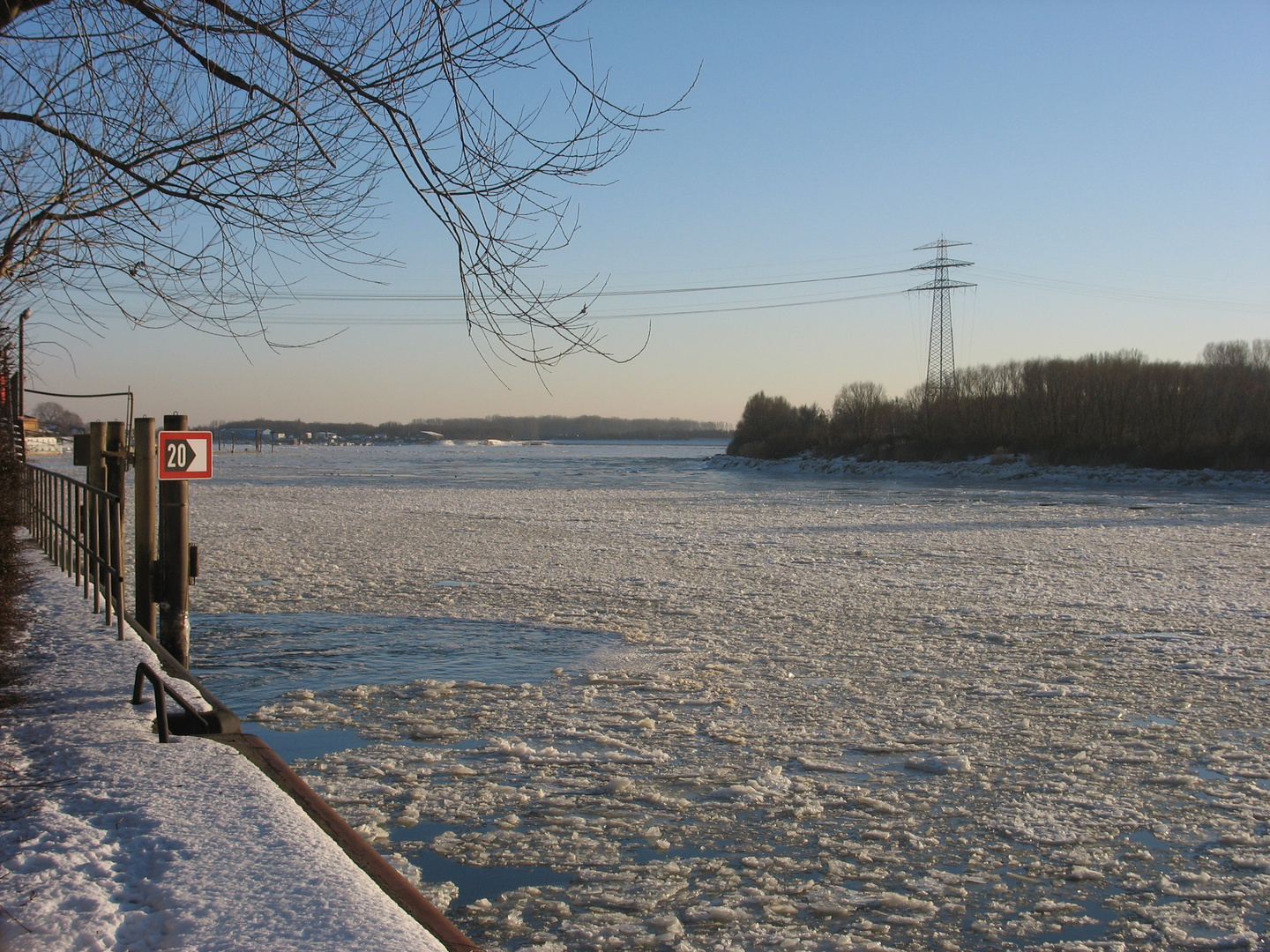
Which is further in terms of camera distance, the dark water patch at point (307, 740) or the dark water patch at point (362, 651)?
the dark water patch at point (362, 651)

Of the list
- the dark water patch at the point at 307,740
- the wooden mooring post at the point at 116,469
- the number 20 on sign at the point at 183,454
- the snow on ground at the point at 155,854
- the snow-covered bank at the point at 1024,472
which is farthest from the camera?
the snow-covered bank at the point at 1024,472

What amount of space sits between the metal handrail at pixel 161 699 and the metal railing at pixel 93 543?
1.39 m

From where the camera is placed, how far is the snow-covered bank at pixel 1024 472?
35750 mm

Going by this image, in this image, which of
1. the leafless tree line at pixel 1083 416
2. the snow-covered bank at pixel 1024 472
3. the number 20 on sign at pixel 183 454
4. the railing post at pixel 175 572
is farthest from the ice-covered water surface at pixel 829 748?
the leafless tree line at pixel 1083 416

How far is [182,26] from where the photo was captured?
430 cm

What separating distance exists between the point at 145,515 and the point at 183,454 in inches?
36.3

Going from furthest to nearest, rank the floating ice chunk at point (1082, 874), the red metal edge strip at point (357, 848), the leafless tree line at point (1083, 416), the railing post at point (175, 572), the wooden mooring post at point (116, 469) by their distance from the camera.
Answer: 1. the leafless tree line at point (1083, 416)
2. the wooden mooring post at point (116, 469)
3. the railing post at point (175, 572)
4. the floating ice chunk at point (1082, 874)
5. the red metal edge strip at point (357, 848)

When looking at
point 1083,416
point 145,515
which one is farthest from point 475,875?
point 1083,416

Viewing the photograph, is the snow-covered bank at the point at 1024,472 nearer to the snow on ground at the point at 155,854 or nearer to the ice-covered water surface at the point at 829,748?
the ice-covered water surface at the point at 829,748

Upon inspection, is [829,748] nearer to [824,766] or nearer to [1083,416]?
[824,766]

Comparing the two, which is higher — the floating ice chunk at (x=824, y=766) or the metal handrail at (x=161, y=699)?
the metal handrail at (x=161, y=699)

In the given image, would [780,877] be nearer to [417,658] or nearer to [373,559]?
[417,658]

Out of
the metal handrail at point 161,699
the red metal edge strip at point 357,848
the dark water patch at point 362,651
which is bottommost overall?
the dark water patch at point 362,651

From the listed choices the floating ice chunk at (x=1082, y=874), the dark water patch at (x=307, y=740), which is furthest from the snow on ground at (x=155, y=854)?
the floating ice chunk at (x=1082, y=874)
